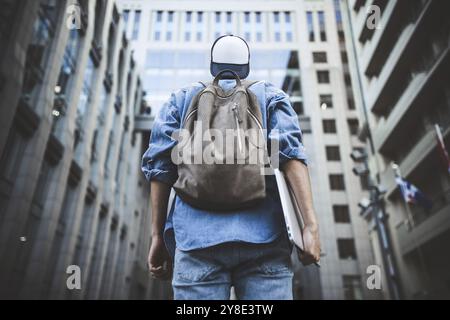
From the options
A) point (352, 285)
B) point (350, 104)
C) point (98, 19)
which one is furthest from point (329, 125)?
point (98, 19)

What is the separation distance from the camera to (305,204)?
177 cm

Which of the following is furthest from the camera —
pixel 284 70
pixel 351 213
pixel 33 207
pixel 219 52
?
pixel 351 213

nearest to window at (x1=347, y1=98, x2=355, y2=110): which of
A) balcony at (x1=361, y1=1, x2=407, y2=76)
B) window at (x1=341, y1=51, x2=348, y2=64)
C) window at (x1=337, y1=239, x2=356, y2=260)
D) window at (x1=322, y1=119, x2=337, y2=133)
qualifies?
window at (x1=322, y1=119, x2=337, y2=133)

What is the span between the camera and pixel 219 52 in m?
2.15

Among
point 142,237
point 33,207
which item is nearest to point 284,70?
point 142,237

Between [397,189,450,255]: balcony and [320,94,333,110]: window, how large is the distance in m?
16.9

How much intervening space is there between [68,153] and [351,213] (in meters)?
23.7

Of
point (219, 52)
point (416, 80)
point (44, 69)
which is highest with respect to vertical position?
point (416, 80)

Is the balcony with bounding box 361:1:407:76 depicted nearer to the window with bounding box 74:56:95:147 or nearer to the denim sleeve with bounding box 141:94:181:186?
the window with bounding box 74:56:95:147

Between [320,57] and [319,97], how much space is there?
3721 millimetres

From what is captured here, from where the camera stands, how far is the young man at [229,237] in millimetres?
1678

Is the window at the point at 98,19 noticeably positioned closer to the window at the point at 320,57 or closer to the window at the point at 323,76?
the window at the point at 320,57
